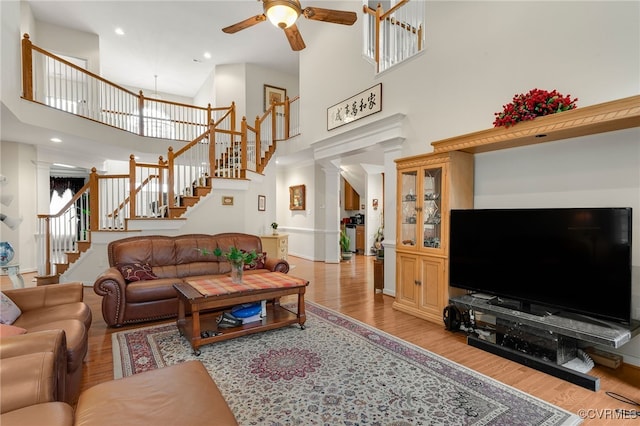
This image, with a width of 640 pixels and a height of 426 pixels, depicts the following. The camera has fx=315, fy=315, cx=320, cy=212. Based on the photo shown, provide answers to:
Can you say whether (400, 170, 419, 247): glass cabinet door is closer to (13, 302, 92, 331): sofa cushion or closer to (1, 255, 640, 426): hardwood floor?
(1, 255, 640, 426): hardwood floor

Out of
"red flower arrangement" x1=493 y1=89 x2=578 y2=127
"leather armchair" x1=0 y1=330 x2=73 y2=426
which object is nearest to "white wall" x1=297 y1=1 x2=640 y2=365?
"red flower arrangement" x1=493 y1=89 x2=578 y2=127

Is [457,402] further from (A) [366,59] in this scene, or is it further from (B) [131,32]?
(B) [131,32]

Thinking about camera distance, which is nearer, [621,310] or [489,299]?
[621,310]

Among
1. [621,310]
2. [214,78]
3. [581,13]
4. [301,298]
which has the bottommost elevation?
[301,298]

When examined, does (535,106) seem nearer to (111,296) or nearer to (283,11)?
(283,11)

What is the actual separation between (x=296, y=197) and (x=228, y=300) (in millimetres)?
6040

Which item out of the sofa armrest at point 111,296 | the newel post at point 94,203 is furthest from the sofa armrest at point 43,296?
the newel post at point 94,203

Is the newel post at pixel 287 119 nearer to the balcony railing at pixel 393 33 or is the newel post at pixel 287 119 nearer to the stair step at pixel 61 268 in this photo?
the balcony railing at pixel 393 33

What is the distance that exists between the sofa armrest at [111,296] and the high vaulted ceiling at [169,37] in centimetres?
559

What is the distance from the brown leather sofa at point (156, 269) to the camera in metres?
3.50

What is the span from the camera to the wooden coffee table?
291cm

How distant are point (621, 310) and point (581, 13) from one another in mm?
2537

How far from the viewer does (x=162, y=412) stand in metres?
1.34

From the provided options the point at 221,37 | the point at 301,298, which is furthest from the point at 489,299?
the point at 221,37
